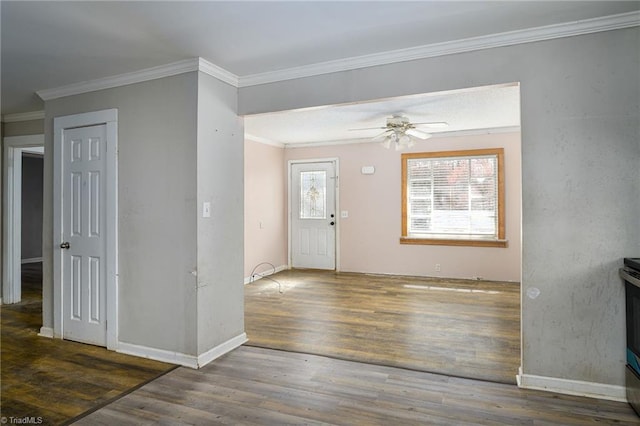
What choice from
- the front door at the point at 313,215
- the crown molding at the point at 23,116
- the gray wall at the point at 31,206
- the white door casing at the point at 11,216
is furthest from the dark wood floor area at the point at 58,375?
the gray wall at the point at 31,206

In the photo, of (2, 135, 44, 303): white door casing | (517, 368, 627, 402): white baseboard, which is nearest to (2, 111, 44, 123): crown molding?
(2, 135, 44, 303): white door casing

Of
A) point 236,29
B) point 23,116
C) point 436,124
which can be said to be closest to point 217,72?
point 236,29

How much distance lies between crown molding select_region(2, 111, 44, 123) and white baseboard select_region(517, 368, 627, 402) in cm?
582

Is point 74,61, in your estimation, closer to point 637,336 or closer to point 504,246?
point 637,336

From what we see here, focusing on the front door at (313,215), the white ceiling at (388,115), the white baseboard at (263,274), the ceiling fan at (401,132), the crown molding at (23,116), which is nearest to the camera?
the white ceiling at (388,115)

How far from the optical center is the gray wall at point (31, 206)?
8.50 m

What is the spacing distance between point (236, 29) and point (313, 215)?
5.02m

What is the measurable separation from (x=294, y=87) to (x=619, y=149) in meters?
2.41

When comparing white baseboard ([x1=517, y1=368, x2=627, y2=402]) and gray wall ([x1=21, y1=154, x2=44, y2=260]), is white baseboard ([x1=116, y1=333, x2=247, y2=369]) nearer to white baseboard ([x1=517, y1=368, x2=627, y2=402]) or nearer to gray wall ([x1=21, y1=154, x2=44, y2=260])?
white baseboard ([x1=517, y1=368, x2=627, y2=402])

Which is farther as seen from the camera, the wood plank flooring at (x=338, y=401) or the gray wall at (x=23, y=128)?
the gray wall at (x=23, y=128)

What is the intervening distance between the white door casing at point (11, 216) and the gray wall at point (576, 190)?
18.3 ft

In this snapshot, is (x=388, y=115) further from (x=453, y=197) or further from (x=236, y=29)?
(x=236, y=29)

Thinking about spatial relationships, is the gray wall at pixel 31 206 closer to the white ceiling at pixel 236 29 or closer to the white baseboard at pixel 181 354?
the white ceiling at pixel 236 29

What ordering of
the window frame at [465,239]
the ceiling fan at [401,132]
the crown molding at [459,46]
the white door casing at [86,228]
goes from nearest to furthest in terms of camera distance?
the crown molding at [459,46] < the white door casing at [86,228] < the ceiling fan at [401,132] < the window frame at [465,239]
